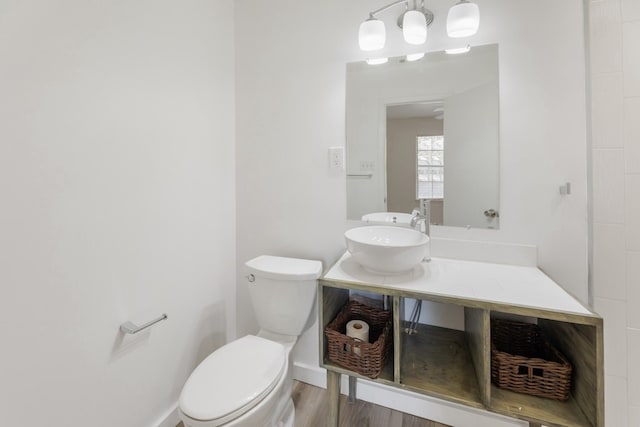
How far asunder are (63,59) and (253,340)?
4.27 ft

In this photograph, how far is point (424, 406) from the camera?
1419mm

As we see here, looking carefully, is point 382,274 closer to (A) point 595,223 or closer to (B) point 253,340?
(B) point 253,340

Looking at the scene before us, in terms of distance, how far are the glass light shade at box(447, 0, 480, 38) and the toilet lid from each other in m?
1.61

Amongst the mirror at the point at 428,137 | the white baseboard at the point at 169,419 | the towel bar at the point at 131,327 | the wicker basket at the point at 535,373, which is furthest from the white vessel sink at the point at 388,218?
the white baseboard at the point at 169,419

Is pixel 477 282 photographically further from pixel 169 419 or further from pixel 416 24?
pixel 169 419

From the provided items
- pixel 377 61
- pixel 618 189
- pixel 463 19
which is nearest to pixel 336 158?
pixel 377 61

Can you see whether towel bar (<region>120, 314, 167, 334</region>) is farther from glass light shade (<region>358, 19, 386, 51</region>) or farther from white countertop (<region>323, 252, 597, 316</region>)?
A: glass light shade (<region>358, 19, 386, 51</region>)

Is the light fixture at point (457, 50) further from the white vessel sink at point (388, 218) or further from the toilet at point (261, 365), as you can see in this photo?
the toilet at point (261, 365)

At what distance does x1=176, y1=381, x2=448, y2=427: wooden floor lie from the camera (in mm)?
1397

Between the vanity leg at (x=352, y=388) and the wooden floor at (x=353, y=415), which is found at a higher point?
the vanity leg at (x=352, y=388)

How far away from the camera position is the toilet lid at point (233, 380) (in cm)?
94

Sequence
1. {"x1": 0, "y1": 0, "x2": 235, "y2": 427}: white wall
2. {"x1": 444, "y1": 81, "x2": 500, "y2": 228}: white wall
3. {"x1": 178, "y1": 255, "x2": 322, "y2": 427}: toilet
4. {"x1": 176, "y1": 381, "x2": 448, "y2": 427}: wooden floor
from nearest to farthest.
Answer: {"x1": 0, "y1": 0, "x2": 235, "y2": 427}: white wall → {"x1": 178, "y1": 255, "x2": 322, "y2": 427}: toilet → {"x1": 444, "y1": 81, "x2": 500, "y2": 228}: white wall → {"x1": 176, "y1": 381, "x2": 448, "y2": 427}: wooden floor

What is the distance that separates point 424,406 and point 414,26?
186cm

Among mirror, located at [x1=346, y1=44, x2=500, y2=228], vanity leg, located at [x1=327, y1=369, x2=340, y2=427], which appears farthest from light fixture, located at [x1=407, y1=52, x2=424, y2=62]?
vanity leg, located at [x1=327, y1=369, x2=340, y2=427]
